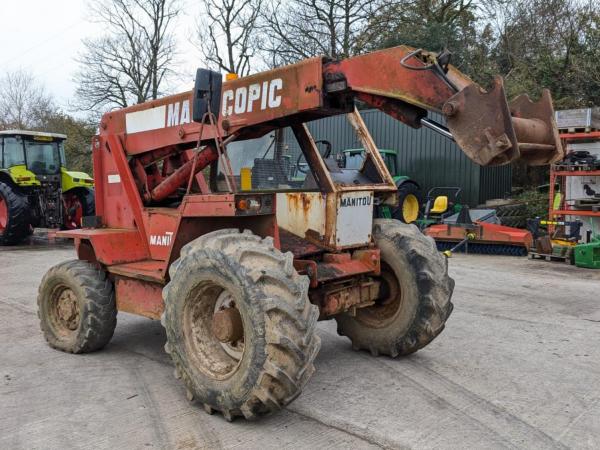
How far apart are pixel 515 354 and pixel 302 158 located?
2.54m

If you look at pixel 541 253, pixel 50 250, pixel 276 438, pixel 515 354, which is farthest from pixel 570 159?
pixel 50 250

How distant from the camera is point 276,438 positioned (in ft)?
10.9

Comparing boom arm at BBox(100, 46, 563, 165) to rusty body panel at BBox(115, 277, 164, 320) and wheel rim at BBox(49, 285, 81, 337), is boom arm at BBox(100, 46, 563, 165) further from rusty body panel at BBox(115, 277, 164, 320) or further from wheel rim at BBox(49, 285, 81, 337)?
wheel rim at BBox(49, 285, 81, 337)

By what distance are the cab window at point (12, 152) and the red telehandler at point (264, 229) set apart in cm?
1082

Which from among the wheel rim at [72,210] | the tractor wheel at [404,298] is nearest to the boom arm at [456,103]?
the tractor wheel at [404,298]

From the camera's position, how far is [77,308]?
5023 millimetres

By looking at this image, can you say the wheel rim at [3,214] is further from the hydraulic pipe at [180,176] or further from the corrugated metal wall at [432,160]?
the hydraulic pipe at [180,176]

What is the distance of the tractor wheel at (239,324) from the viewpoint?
3260 mm

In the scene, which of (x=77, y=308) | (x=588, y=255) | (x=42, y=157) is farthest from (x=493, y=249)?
(x=42, y=157)

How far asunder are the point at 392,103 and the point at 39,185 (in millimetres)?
13049

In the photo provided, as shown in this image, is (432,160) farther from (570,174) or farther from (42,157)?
(42,157)

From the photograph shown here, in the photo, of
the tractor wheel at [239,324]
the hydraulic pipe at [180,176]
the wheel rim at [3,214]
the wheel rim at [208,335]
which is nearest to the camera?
the tractor wheel at [239,324]

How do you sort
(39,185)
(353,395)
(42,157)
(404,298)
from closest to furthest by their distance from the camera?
(353,395) → (404,298) → (39,185) → (42,157)

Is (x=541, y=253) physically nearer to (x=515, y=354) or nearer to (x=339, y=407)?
(x=515, y=354)
